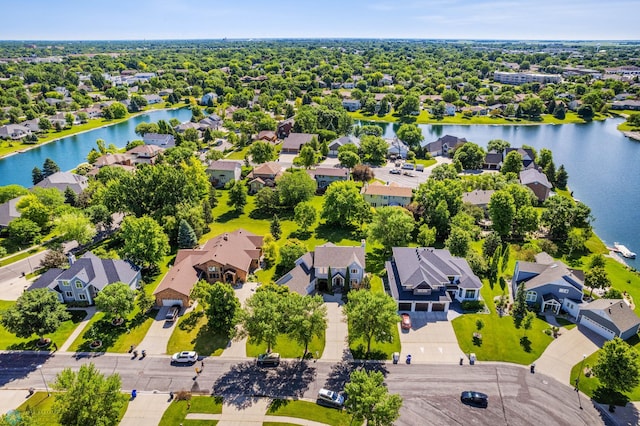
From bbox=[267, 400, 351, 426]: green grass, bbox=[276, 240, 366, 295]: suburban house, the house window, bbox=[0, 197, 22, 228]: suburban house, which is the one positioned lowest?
bbox=[267, 400, 351, 426]: green grass

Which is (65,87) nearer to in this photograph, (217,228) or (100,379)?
(217,228)

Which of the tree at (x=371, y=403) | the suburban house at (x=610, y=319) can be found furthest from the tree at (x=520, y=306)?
the tree at (x=371, y=403)

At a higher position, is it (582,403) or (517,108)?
(517,108)

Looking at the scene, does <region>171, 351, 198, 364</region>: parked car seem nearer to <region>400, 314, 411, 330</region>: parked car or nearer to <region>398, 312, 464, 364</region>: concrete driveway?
<region>398, 312, 464, 364</region>: concrete driveway

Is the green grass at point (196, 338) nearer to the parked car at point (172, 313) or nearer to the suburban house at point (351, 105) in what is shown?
the parked car at point (172, 313)

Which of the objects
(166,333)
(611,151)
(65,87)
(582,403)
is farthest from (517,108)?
(65,87)

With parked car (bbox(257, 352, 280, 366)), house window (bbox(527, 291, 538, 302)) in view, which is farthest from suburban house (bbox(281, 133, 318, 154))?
parked car (bbox(257, 352, 280, 366))
